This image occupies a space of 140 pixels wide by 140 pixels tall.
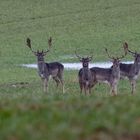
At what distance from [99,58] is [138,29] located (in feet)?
38.5

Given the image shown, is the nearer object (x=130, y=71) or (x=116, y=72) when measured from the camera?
(x=116, y=72)

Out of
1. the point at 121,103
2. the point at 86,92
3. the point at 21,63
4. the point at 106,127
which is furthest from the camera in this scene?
the point at 21,63

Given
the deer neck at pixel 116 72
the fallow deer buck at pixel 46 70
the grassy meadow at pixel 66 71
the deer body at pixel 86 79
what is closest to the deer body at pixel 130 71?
the grassy meadow at pixel 66 71

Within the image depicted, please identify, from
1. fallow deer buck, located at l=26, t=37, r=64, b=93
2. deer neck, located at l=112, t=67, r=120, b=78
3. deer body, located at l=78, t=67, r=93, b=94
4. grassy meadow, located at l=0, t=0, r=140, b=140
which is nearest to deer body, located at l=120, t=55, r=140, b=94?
grassy meadow, located at l=0, t=0, r=140, b=140

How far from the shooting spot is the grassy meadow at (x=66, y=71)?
7910mm

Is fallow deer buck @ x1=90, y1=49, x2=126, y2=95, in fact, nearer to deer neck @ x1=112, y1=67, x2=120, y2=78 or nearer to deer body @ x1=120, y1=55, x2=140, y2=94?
deer neck @ x1=112, y1=67, x2=120, y2=78

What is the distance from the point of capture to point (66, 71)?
27875 mm

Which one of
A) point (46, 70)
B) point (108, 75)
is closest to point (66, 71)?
point (46, 70)

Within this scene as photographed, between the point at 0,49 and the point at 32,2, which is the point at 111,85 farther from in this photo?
the point at 32,2

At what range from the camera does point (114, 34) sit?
41969mm

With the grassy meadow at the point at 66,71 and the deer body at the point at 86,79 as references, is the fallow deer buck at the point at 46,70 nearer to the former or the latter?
the grassy meadow at the point at 66,71

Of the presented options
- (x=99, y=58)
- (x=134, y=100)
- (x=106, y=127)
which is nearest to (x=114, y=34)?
(x=99, y=58)

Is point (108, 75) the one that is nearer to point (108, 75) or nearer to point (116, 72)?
point (108, 75)

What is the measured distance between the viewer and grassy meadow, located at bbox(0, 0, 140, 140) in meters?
7.91
